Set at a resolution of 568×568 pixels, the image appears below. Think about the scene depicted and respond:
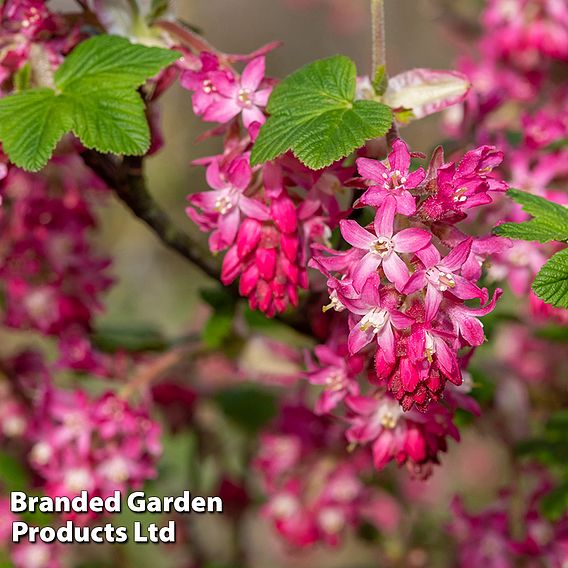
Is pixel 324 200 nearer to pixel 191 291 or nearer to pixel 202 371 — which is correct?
pixel 202 371

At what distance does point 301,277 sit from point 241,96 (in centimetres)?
21

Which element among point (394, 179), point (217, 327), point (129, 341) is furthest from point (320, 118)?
point (129, 341)

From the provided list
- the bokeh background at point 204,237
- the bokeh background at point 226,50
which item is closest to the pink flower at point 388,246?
the bokeh background at point 204,237

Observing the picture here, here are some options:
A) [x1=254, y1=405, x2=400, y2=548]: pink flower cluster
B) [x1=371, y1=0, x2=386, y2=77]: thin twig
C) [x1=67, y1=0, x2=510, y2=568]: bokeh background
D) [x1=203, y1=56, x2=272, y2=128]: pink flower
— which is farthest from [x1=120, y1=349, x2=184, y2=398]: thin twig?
[x1=371, y1=0, x2=386, y2=77]: thin twig

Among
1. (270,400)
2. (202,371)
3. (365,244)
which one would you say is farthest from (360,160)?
(202,371)

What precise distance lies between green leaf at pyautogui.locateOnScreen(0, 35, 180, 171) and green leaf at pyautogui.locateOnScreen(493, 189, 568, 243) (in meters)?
0.38

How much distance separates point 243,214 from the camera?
1.00 m

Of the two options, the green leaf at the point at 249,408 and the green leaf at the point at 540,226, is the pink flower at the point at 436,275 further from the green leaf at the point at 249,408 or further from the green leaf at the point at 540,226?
the green leaf at the point at 249,408

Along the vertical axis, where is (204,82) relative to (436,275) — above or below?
above

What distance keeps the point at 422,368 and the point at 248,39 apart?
4.94 meters

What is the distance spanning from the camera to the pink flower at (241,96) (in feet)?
3.23

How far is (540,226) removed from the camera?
88 cm

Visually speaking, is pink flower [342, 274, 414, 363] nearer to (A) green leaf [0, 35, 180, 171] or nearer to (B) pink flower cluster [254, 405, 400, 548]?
(A) green leaf [0, 35, 180, 171]

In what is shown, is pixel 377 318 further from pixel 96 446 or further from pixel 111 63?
pixel 96 446
